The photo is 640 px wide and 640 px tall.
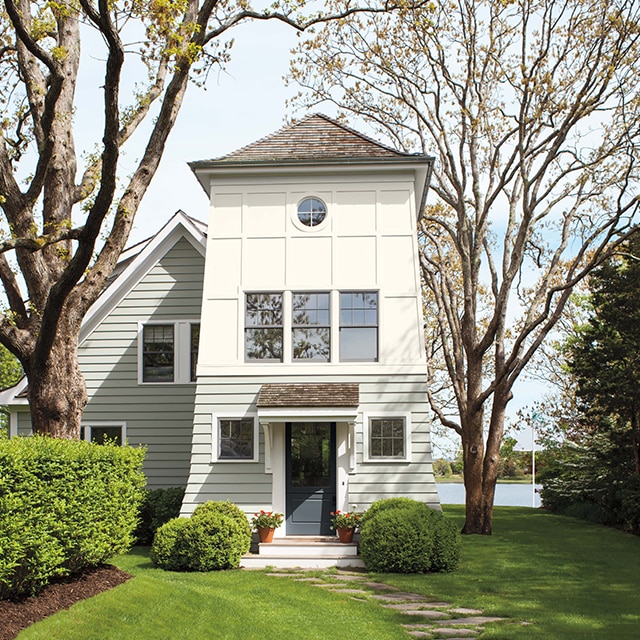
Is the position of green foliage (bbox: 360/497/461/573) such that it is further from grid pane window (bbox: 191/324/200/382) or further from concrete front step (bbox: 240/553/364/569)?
grid pane window (bbox: 191/324/200/382)

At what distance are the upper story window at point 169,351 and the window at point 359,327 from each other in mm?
3925

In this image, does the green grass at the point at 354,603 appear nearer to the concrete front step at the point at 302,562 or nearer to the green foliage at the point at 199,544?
the green foliage at the point at 199,544

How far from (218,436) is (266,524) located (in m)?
2.14

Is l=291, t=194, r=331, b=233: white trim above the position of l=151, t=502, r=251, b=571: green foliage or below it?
above

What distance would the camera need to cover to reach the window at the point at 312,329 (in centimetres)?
1731

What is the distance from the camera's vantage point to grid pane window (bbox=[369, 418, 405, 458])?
1680cm

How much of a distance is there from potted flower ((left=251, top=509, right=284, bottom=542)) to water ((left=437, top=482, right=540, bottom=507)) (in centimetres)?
2402

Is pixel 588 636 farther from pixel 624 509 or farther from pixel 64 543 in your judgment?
pixel 624 509

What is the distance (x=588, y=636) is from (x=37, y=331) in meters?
8.65

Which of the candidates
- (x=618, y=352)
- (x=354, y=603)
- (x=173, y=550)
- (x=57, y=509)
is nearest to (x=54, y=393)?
(x=57, y=509)

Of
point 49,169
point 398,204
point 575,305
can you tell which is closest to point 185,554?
point 49,169

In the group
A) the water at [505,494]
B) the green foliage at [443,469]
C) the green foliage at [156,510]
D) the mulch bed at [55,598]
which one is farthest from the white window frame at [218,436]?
the green foliage at [443,469]

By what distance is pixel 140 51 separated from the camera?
461 inches

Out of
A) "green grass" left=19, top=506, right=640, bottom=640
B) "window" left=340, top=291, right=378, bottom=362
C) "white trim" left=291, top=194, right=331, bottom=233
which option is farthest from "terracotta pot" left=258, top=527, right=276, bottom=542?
"white trim" left=291, top=194, right=331, bottom=233
